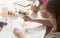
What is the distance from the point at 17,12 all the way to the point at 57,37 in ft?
2.34

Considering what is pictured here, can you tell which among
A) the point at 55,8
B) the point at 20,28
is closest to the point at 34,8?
the point at 20,28

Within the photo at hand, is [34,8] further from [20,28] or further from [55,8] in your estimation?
[55,8]

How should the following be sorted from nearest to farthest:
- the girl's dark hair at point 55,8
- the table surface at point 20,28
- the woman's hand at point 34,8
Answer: the girl's dark hair at point 55,8
the table surface at point 20,28
the woman's hand at point 34,8

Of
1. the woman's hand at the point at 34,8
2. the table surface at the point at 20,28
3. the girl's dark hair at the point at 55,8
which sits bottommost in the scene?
the table surface at the point at 20,28

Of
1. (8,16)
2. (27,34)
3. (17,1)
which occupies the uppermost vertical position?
(17,1)

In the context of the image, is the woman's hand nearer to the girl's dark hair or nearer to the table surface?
the table surface

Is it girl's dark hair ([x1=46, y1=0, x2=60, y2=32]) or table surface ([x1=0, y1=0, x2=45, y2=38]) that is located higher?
girl's dark hair ([x1=46, y1=0, x2=60, y2=32])

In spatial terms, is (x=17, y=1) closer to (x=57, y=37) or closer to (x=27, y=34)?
(x=27, y=34)

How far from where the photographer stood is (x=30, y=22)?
138cm

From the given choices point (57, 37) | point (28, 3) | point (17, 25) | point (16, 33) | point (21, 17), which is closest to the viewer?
point (57, 37)

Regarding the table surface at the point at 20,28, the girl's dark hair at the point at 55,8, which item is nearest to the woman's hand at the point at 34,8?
the table surface at the point at 20,28

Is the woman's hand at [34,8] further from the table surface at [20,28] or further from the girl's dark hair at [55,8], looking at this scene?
the girl's dark hair at [55,8]

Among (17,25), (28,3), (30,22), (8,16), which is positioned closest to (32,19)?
(30,22)

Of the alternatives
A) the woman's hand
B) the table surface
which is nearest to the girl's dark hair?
the table surface
